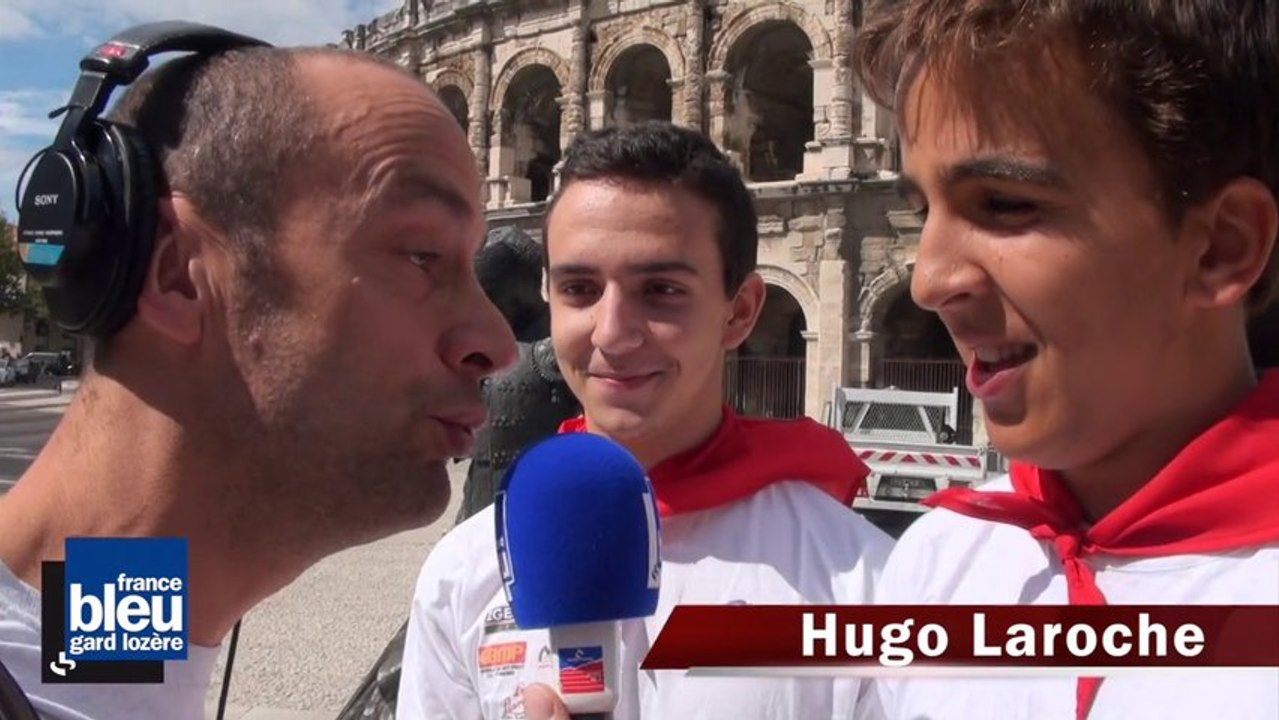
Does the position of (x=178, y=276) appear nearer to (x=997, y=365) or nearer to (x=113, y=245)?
(x=113, y=245)

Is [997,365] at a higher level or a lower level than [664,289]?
lower

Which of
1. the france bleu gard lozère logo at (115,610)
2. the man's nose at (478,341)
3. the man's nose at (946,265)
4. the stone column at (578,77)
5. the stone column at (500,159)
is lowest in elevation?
the france bleu gard lozère logo at (115,610)

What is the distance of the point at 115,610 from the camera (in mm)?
1474

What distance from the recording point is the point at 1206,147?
4.08ft

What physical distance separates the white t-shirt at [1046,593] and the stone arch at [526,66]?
19.3 m

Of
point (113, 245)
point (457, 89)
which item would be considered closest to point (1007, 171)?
point (113, 245)

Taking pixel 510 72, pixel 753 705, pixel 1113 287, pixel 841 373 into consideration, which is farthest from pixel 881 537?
pixel 510 72

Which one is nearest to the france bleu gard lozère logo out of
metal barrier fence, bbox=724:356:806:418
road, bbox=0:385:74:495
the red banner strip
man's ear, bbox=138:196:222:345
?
man's ear, bbox=138:196:222:345

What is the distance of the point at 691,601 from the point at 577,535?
467 millimetres

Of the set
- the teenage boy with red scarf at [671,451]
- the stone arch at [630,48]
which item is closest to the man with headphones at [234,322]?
the teenage boy with red scarf at [671,451]

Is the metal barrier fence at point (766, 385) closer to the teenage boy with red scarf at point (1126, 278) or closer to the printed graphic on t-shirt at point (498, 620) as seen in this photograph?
the printed graphic on t-shirt at point (498, 620)

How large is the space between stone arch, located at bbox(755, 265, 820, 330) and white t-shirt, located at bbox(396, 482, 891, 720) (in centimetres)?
1552

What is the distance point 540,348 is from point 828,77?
559 inches

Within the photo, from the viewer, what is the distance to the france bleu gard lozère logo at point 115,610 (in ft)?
4.28
